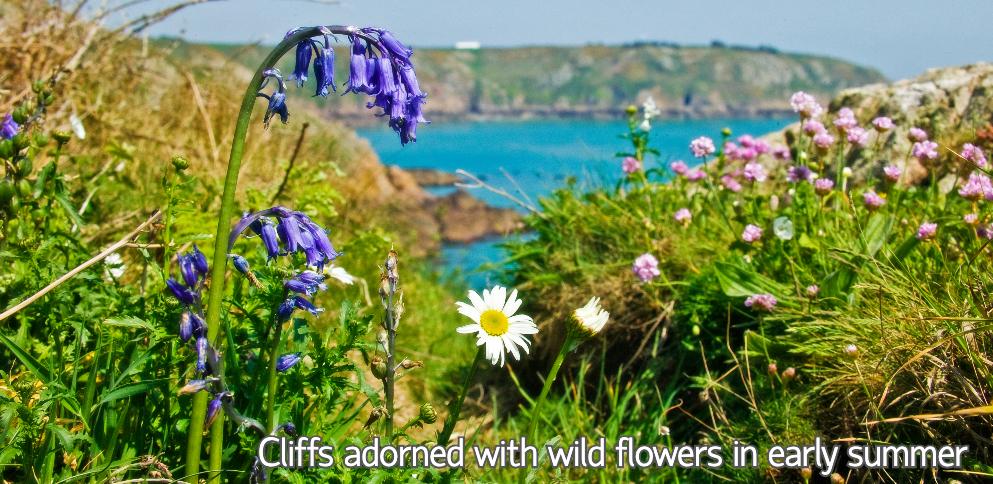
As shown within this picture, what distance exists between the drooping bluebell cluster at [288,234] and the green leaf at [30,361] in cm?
79

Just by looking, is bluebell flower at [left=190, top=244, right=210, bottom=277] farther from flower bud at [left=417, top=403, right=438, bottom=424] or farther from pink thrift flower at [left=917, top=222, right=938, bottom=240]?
pink thrift flower at [left=917, top=222, right=938, bottom=240]

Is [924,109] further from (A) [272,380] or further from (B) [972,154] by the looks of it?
(A) [272,380]

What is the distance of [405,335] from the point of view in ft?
16.4

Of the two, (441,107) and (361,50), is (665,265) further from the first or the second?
(441,107)

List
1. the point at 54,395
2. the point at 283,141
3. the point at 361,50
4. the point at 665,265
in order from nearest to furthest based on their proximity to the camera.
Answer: the point at 361,50 → the point at 54,395 → the point at 665,265 → the point at 283,141

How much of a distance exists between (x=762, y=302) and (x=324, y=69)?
6.28 feet

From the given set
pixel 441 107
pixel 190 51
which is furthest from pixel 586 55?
pixel 190 51

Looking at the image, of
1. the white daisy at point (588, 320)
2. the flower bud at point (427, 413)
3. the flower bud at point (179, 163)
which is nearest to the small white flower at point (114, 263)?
the flower bud at point (179, 163)

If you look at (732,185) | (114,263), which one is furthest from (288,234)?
(732,185)

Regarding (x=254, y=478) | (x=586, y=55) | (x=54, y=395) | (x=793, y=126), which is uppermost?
(x=586, y=55)

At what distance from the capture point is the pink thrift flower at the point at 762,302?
2955 mm

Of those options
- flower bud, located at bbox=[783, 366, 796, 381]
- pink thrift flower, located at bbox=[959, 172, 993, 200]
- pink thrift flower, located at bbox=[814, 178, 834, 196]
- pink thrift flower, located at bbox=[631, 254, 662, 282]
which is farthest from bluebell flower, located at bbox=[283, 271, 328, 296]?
pink thrift flower, located at bbox=[959, 172, 993, 200]

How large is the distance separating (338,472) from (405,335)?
295 centimetres

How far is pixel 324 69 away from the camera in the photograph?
5.53ft
